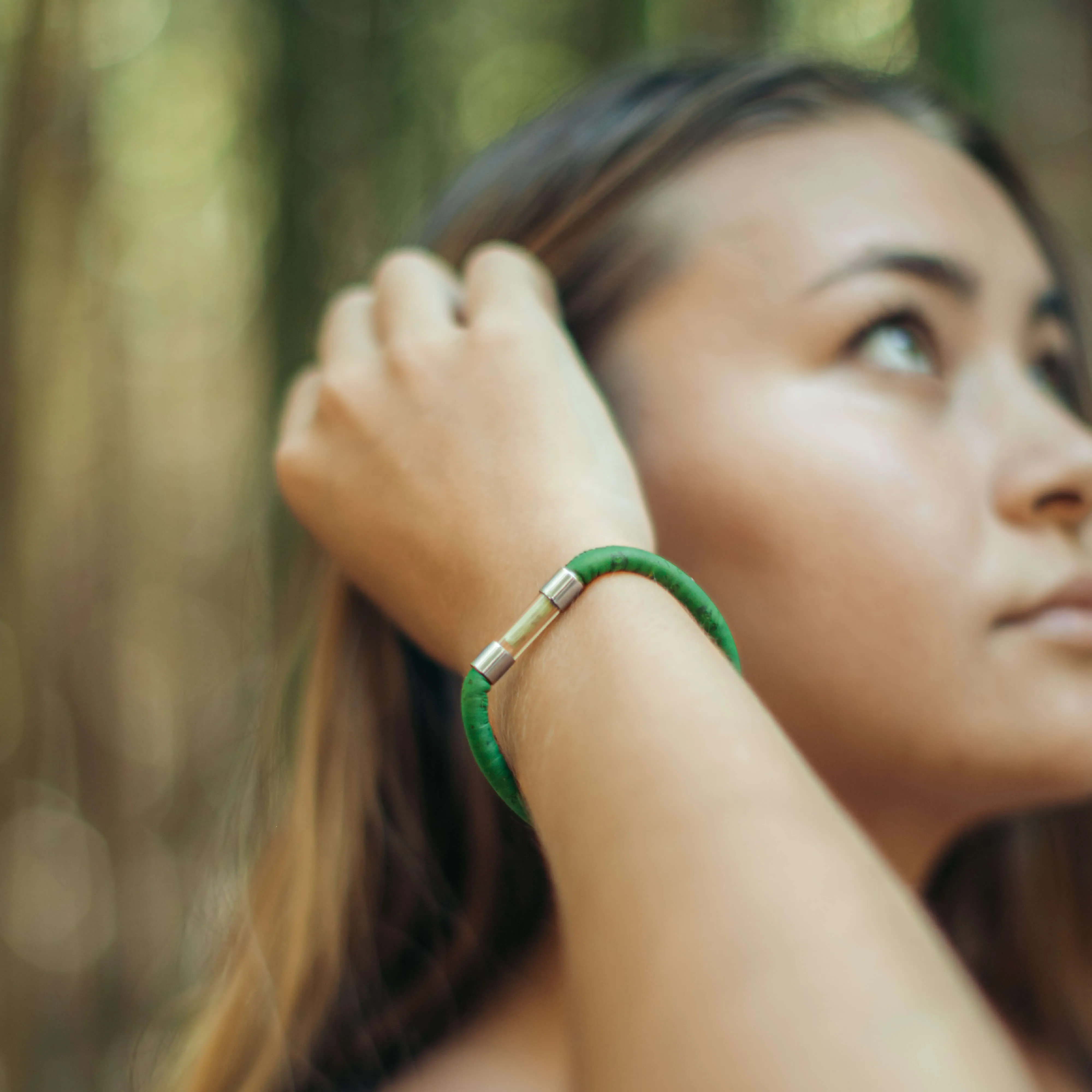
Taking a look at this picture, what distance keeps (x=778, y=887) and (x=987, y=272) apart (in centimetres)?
80

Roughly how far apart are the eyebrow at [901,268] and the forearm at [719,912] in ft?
1.72

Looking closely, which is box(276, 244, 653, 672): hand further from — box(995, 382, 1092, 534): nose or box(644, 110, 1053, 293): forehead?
box(995, 382, 1092, 534): nose

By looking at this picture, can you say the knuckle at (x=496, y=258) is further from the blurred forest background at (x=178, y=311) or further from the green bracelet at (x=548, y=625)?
the blurred forest background at (x=178, y=311)

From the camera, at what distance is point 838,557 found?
834 mm

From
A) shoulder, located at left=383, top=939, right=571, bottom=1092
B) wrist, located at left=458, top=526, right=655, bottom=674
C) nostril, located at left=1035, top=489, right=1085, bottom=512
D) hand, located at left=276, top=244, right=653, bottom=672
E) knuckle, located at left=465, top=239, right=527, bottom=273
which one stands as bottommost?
shoulder, located at left=383, top=939, right=571, bottom=1092

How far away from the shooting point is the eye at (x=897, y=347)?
3.08ft

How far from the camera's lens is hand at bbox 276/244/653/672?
2.29 ft

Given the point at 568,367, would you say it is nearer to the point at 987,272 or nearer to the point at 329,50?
the point at 987,272

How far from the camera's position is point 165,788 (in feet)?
11.0

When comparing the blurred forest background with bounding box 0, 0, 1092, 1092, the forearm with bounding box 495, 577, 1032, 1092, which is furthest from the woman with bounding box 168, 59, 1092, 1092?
the blurred forest background with bounding box 0, 0, 1092, 1092

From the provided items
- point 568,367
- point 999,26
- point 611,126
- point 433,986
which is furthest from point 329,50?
point 433,986

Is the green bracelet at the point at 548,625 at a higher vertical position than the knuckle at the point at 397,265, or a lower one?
lower

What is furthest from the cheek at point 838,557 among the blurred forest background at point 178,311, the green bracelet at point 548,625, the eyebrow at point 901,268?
the blurred forest background at point 178,311

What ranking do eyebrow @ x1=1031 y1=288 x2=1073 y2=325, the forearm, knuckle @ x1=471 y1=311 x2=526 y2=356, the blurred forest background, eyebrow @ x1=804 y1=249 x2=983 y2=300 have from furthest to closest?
the blurred forest background < eyebrow @ x1=1031 y1=288 x2=1073 y2=325 < eyebrow @ x1=804 y1=249 x2=983 y2=300 < knuckle @ x1=471 y1=311 x2=526 y2=356 < the forearm
